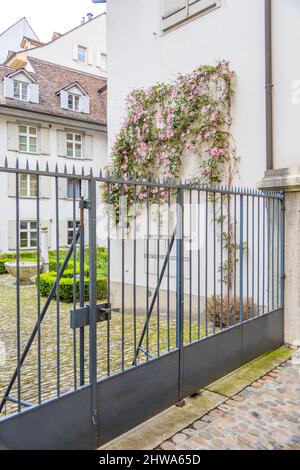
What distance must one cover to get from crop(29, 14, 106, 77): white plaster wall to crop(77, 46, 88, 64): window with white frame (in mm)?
189

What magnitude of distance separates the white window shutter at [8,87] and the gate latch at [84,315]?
52.4ft

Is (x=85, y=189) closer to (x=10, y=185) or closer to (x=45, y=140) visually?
(x=10, y=185)

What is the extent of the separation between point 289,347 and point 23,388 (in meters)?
3.36

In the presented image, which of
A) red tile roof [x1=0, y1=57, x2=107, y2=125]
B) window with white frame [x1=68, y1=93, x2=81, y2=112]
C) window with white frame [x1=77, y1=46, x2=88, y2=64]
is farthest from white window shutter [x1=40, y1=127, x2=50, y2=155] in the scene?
window with white frame [x1=77, y1=46, x2=88, y2=64]

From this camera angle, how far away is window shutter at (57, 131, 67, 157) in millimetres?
17125

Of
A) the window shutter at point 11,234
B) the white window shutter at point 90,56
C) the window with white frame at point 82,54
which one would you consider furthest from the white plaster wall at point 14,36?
the window shutter at point 11,234

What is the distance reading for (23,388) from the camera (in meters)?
3.90

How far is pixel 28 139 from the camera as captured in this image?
16469 mm

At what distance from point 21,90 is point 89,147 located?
389cm

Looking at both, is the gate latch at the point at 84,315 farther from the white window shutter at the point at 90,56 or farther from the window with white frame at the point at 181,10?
the white window shutter at the point at 90,56

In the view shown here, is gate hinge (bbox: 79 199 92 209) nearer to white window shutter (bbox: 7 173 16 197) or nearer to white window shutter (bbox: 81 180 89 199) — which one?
white window shutter (bbox: 81 180 89 199)
